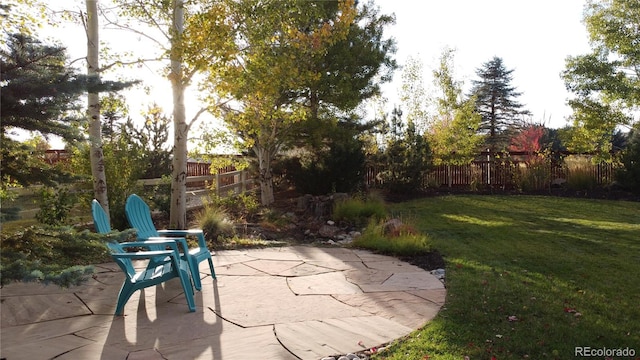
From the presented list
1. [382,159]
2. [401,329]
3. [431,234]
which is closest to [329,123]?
[382,159]

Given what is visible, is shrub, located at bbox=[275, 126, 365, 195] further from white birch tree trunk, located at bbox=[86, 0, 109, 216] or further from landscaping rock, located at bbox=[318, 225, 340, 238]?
white birch tree trunk, located at bbox=[86, 0, 109, 216]

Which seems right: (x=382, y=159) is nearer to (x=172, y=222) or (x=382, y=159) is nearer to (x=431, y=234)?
(x=431, y=234)

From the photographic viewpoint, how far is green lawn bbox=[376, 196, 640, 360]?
3.07m

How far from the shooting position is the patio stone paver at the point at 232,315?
295 centimetres

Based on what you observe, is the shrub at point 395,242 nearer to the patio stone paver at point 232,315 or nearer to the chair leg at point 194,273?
the patio stone paver at point 232,315

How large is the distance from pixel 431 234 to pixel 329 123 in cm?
515

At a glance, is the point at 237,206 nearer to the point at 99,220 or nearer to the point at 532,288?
the point at 99,220

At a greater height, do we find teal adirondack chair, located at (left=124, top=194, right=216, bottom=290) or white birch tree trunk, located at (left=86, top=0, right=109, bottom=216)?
white birch tree trunk, located at (left=86, top=0, right=109, bottom=216)

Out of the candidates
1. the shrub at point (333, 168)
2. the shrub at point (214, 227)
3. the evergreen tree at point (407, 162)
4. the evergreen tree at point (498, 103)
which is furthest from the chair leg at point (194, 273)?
the evergreen tree at point (498, 103)

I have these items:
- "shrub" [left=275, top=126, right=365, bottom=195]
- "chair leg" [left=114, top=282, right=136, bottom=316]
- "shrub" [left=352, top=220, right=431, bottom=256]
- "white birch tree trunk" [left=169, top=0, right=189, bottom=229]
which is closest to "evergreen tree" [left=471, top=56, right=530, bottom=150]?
"shrub" [left=275, top=126, right=365, bottom=195]

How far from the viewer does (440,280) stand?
4754 millimetres

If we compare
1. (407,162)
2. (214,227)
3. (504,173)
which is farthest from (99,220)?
(504,173)

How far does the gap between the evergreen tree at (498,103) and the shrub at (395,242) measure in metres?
30.2

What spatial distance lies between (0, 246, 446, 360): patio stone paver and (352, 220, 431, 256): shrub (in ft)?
2.72
